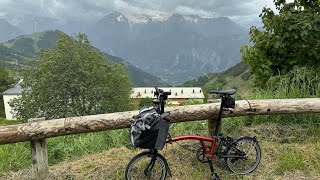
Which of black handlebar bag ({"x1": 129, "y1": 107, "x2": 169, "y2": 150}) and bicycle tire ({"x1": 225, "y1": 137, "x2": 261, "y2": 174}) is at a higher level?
black handlebar bag ({"x1": 129, "y1": 107, "x2": 169, "y2": 150})

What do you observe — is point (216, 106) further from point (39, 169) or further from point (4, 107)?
point (4, 107)

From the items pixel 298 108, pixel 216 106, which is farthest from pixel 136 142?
pixel 298 108

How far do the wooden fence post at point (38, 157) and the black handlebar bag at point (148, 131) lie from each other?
145cm

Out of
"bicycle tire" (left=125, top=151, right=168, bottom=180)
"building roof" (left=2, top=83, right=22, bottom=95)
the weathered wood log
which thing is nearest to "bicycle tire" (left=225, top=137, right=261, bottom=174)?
the weathered wood log

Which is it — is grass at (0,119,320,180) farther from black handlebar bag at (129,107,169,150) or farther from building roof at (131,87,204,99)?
building roof at (131,87,204,99)

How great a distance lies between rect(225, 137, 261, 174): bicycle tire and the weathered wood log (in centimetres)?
58

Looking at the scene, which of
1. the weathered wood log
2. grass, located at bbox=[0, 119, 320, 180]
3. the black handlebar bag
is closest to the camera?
the black handlebar bag

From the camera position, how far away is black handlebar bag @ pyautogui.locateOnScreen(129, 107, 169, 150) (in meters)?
3.28

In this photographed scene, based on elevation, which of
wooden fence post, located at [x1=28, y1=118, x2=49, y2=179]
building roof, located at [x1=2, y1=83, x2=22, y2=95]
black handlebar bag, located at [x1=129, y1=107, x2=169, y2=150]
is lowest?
wooden fence post, located at [x1=28, y1=118, x2=49, y2=179]

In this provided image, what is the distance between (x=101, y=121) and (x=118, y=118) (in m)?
0.25

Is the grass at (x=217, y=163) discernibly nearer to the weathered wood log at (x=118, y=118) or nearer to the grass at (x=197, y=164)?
the grass at (x=197, y=164)

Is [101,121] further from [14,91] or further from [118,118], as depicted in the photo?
[14,91]

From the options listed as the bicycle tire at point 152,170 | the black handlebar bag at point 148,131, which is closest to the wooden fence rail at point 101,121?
the bicycle tire at point 152,170

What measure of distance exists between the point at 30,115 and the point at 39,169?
29.3m
